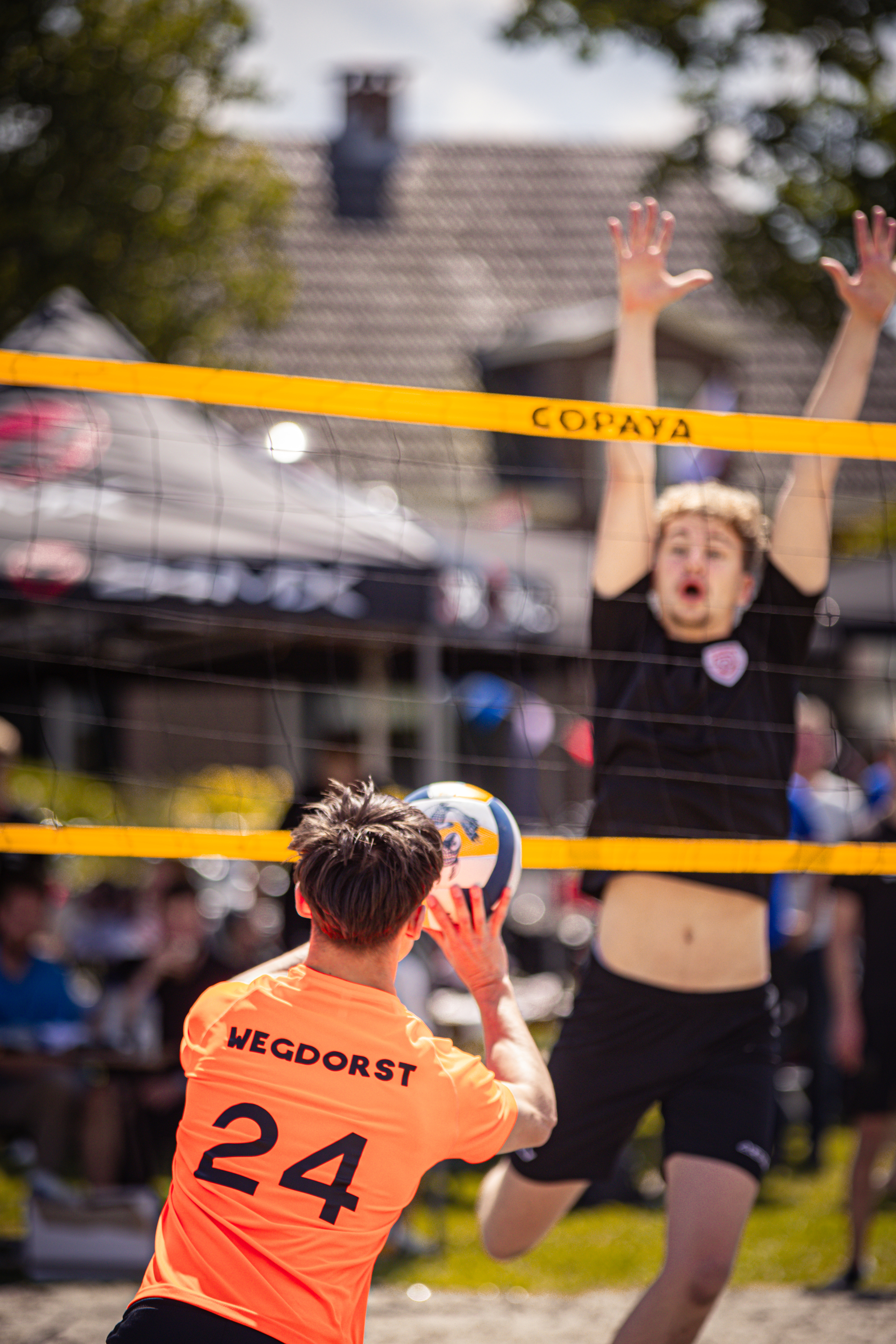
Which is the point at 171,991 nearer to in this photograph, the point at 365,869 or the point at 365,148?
the point at 365,869

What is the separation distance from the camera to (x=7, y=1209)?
16.1ft

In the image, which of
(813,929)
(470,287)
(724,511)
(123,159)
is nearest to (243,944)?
(813,929)

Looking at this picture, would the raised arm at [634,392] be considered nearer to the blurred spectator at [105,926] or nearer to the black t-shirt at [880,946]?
the black t-shirt at [880,946]

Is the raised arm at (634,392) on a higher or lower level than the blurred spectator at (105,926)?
higher

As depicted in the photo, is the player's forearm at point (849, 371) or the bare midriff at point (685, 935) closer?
the bare midriff at point (685, 935)

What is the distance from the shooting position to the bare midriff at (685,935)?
2648 mm

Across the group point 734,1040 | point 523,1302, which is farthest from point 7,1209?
point 734,1040

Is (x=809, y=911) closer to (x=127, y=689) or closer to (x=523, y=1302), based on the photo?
(x=523, y=1302)

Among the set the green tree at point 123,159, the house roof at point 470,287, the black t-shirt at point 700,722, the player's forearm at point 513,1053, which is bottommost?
the player's forearm at point 513,1053

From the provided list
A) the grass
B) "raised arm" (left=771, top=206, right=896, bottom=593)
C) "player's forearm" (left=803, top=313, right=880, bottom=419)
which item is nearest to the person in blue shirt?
the grass

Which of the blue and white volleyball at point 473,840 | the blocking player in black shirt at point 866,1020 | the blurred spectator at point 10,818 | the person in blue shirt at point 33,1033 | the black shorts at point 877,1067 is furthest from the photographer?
the blurred spectator at point 10,818

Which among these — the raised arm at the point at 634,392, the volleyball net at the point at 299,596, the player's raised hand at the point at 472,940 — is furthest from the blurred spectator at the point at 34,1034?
the raised arm at the point at 634,392

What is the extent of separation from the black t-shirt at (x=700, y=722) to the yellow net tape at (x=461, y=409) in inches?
13.0

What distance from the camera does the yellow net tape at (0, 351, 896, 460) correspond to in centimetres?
271
